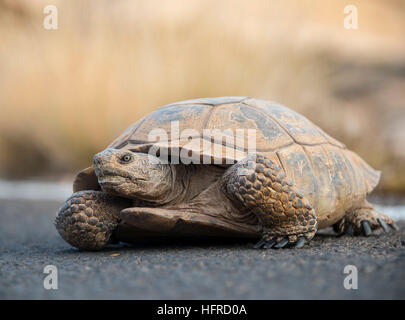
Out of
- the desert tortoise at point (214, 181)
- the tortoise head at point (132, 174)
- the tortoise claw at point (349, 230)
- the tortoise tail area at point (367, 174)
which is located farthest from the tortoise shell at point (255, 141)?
Result: the tortoise claw at point (349, 230)

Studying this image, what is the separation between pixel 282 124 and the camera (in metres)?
3.25

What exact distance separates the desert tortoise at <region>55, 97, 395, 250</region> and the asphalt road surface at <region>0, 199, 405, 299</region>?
167 millimetres

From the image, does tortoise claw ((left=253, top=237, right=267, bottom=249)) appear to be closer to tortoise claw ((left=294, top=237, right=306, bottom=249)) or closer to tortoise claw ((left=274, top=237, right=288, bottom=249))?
tortoise claw ((left=274, top=237, right=288, bottom=249))

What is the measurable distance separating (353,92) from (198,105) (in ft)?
31.7

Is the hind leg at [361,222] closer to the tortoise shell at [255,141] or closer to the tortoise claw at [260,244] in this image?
the tortoise shell at [255,141]

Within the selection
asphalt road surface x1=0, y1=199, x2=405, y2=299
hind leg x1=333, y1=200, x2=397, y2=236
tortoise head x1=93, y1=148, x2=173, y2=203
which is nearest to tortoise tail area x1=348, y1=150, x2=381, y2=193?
hind leg x1=333, y1=200, x2=397, y2=236

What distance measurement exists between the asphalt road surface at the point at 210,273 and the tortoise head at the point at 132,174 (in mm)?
401

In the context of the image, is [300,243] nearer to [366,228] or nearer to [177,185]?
[177,185]

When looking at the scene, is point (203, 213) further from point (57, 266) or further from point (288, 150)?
point (57, 266)

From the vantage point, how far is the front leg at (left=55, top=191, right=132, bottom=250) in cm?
294

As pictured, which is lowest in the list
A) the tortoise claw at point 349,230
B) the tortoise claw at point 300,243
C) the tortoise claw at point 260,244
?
the tortoise claw at point 349,230

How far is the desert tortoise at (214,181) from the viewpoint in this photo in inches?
107

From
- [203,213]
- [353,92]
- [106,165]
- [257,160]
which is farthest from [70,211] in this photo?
[353,92]
